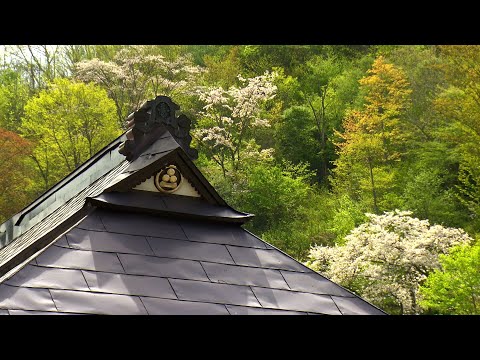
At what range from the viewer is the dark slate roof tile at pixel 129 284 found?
203 inches

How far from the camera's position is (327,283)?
596 cm

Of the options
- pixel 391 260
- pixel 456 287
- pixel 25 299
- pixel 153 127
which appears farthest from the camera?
pixel 391 260

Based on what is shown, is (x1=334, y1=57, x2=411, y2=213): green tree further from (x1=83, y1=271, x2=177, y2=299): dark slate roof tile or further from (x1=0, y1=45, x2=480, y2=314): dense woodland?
(x1=83, y1=271, x2=177, y2=299): dark slate roof tile

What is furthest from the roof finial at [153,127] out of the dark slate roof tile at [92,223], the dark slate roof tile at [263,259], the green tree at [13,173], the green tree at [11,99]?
the green tree at [11,99]

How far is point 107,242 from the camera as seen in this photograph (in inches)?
223

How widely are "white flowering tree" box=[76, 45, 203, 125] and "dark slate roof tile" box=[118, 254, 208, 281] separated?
27.6 m

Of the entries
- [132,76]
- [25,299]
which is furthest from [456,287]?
[132,76]

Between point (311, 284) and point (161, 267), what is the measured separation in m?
1.01

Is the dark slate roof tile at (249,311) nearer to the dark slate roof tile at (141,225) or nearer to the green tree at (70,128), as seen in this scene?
the dark slate roof tile at (141,225)

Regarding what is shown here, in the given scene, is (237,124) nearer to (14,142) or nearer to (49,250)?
(14,142)

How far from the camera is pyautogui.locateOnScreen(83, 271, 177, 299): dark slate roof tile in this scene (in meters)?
5.14

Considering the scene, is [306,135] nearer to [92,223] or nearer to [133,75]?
[133,75]

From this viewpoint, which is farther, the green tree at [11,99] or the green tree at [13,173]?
the green tree at [11,99]
